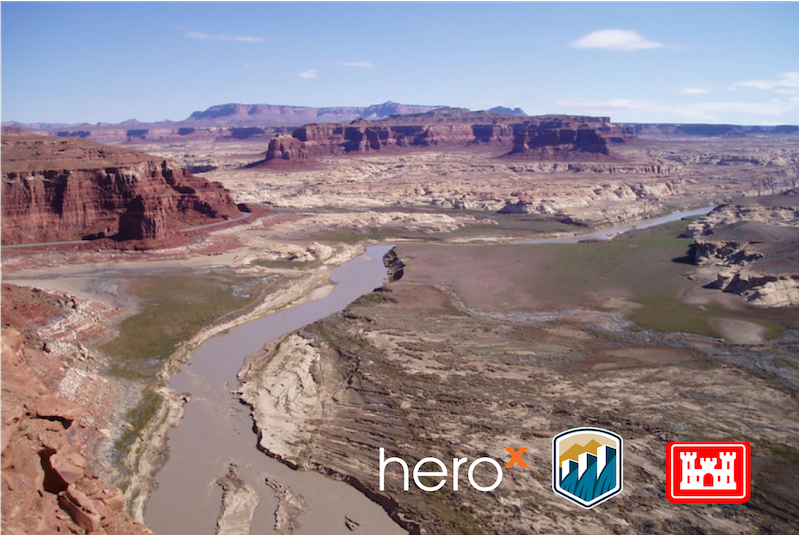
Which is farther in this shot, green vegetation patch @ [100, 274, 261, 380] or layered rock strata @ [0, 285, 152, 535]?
green vegetation patch @ [100, 274, 261, 380]

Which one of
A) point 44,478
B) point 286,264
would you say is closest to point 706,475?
point 44,478

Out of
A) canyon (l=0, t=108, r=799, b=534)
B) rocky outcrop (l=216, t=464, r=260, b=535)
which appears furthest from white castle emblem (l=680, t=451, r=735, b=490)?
rocky outcrop (l=216, t=464, r=260, b=535)

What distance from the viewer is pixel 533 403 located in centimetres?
2728

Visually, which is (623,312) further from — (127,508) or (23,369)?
(23,369)

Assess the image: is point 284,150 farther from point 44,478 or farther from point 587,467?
point 44,478

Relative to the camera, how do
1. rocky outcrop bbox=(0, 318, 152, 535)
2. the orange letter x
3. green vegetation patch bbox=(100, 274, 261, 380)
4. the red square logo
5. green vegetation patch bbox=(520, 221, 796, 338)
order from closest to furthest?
rocky outcrop bbox=(0, 318, 152, 535)
the red square logo
the orange letter x
green vegetation patch bbox=(100, 274, 261, 380)
green vegetation patch bbox=(520, 221, 796, 338)

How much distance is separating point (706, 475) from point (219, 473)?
17935mm

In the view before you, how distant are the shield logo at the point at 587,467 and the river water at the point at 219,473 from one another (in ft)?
19.4

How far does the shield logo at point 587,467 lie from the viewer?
20.4 metres

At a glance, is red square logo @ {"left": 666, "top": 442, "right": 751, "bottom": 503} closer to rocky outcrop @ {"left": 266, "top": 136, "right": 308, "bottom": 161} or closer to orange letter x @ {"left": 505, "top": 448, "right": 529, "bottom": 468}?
orange letter x @ {"left": 505, "top": 448, "right": 529, "bottom": 468}

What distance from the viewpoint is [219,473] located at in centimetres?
2398

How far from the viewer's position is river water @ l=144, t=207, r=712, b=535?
68.9ft

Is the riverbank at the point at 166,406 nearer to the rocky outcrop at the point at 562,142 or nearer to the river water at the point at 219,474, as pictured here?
the river water at the point at 219,474

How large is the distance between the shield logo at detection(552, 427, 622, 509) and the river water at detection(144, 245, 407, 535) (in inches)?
231
